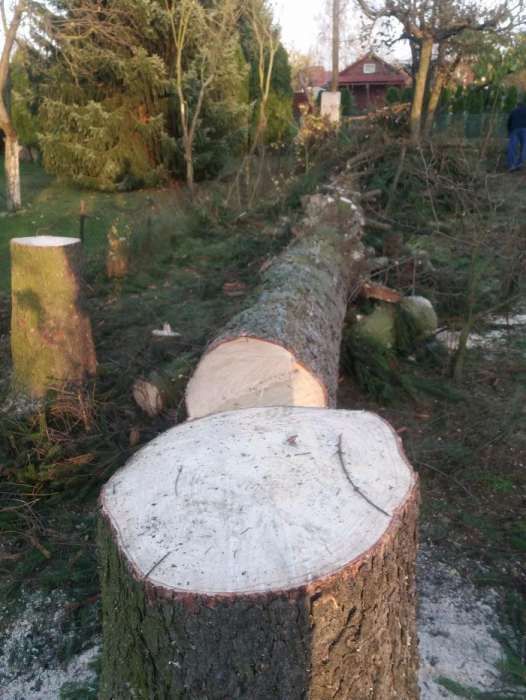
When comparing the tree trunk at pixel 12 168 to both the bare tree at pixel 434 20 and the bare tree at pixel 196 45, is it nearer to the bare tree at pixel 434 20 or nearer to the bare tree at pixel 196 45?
the bare tree at pixel 196 45

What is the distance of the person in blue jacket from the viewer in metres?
11.1

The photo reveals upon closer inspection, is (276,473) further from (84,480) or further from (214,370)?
(84,480)

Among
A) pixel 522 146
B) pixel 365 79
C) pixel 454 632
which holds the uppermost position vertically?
pixel 365 79

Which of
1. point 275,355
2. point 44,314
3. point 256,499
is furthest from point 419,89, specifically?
point 256,499

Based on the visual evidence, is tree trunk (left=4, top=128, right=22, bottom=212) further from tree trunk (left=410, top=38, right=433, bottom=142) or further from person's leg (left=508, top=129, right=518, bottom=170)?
person's leg (left=508, top=129, right=518, bottom=170)

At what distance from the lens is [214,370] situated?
288 centimetres

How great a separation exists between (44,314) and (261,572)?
2963 millimetres

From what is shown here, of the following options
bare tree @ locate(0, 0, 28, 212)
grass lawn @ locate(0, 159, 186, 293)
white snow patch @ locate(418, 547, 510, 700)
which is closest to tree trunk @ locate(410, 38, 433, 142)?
grass lawn @ locate(0, 159, 186, 293)

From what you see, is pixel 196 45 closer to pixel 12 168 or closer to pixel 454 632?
pixel 12 168

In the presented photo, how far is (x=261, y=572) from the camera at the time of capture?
126 centimetres

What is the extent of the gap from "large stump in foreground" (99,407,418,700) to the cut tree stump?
2412 millimetres

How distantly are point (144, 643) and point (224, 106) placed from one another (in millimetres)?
12787

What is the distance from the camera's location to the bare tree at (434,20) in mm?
9500

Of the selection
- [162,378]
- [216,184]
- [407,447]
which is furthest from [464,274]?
[216,184]
